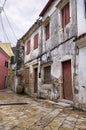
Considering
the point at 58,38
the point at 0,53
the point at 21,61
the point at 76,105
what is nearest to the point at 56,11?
the point at 58,38

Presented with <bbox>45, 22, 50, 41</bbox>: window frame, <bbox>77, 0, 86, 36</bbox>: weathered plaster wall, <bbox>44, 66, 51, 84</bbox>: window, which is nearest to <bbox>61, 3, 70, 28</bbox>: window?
<bbox>77, 0, 86, 36</bbox>: weathered plaster wall

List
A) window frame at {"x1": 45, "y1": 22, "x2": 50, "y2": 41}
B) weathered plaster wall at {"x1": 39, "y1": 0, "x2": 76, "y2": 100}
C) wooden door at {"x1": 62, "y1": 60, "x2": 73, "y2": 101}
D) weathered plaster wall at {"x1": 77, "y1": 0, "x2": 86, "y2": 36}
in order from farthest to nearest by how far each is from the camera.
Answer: window frame at {"x1": 45, "y1": 22, "x2": 50, "y2": 41} < wooden door at {"x1": 62, "y1": 60, "x2": 73, "y2": 101} < weathered plaster wall at {"x1": 39, "y1": 0, "x2": 76, "y2": 100} < weathered plaster wall at {"x1": 77, "y1": 0, "x2": 86, "y2": 36}

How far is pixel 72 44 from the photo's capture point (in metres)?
8.00

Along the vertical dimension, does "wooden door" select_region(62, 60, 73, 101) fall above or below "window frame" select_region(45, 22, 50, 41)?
below

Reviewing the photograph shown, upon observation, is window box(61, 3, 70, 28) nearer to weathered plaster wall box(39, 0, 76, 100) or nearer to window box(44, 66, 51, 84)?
weathered plaster wall box(39, 0, 76, 100)

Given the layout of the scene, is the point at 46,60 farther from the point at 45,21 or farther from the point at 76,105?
the point at 76,105

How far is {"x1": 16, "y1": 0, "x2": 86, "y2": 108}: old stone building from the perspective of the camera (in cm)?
782

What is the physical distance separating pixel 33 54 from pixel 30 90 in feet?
9.82

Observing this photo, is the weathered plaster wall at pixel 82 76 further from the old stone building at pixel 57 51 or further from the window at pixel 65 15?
the window at pixel 65 15

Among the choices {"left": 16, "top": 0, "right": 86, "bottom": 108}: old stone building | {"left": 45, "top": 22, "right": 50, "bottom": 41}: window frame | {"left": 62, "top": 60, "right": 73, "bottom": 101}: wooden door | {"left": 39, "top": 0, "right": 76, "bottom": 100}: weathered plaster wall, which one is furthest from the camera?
{"left": 45, "top": 22, "right": 50, "bottom": 41}: window frame

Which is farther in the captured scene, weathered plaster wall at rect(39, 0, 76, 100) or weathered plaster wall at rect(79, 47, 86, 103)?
weathered plaster wall at rect(39, 0, 76, 100)

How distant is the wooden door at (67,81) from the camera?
27.5 ft

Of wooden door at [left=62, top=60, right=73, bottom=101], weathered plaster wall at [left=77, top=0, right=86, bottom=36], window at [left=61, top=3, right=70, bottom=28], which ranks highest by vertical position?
window at [left=61, top=3, right=70, bottom=28]

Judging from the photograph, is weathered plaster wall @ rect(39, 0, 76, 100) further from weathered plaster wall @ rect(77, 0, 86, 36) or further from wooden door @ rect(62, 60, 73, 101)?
weathered plaster wall @ rect(77, 0, 86, 36)
